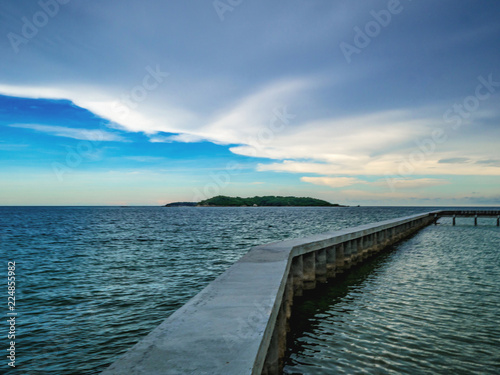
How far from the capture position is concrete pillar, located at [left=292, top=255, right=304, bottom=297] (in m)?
12.3

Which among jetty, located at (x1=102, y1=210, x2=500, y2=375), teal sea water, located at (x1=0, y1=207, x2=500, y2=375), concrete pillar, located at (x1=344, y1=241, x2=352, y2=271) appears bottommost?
teal sea water, located at (x1=0, y1=207, x2=500, y2=375)

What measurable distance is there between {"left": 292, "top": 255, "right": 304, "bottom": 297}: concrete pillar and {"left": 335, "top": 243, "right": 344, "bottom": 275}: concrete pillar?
445 cm

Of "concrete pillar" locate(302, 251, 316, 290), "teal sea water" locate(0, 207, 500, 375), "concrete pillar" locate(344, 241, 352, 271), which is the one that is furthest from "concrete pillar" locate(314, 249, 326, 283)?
"concrete pillar" locate(344, 241, 352, 271)

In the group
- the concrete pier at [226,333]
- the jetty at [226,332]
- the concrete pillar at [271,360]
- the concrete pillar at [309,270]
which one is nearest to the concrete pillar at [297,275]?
the concrete pillar at [309,270]

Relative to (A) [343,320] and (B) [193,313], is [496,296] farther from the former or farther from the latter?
(B) [193,313]

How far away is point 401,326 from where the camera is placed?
873 cm

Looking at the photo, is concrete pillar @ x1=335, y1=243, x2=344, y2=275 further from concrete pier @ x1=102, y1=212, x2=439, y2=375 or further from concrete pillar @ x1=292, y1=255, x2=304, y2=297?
concrete pier @ x1=102, y1=212, x2=439, y2=375

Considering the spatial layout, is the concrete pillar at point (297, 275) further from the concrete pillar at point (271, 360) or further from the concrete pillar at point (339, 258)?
the concrete pillar at point (271, 360)

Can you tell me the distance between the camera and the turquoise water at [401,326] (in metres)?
6.73

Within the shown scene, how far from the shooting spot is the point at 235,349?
4.08m

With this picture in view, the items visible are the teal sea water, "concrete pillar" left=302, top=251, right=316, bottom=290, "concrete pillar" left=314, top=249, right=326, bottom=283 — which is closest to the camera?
the teal sea water

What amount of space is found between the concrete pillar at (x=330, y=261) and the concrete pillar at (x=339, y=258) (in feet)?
2.07

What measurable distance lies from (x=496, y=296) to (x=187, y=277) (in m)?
12.3

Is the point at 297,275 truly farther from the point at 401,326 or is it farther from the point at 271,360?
the point at 271,360
